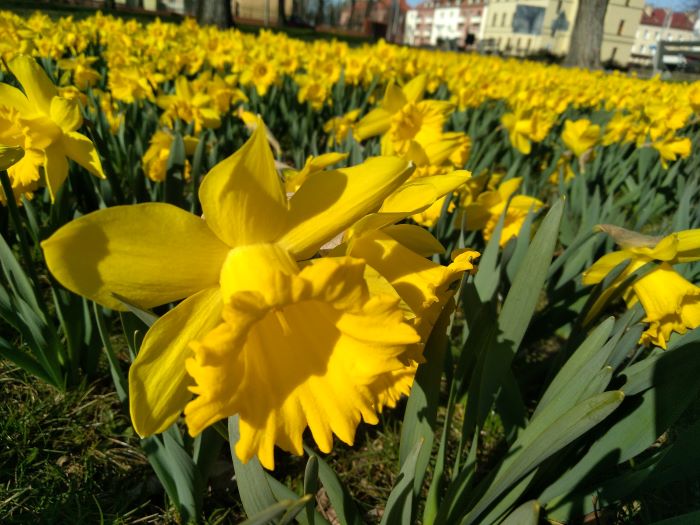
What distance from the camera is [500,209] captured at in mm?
2215

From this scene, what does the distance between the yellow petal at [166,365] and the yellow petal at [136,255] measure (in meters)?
0.04

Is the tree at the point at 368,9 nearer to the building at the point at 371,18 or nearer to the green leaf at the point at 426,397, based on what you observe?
the building at the point at 371,18

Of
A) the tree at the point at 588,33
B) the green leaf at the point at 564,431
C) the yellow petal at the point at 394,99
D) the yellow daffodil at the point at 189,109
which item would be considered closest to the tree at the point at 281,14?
the tree at the point at 588,33

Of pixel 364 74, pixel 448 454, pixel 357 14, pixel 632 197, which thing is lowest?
pixel 448 454

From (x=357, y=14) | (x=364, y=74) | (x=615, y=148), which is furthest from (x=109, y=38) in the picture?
(x=357, y=14)

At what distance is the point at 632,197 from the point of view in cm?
306

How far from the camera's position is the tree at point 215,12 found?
36.7ft

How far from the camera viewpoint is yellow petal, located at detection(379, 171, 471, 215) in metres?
0.83

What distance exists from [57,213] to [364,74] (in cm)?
416

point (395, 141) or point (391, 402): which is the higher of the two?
point (395, 141)

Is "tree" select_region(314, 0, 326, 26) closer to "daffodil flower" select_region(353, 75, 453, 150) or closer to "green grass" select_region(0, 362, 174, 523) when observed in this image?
"daffodil flower" select_region(353, 75, 453, 150)

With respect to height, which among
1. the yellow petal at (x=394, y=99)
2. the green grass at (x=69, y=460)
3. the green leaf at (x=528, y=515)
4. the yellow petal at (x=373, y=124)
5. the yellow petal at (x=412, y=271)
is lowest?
the green grass at (x=69, y=460)

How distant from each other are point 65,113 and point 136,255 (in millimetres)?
916

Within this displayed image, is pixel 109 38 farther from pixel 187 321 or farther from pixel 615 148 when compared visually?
pixel 187 321
